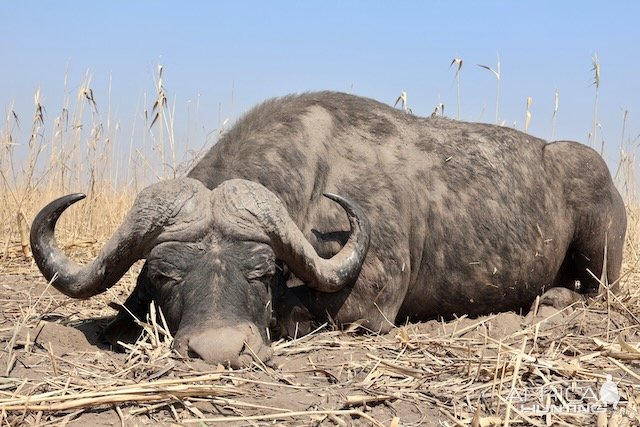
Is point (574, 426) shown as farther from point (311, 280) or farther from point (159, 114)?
point (159, 114)

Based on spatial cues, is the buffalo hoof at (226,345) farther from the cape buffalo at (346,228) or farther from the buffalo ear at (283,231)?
the buffalo ear at (283,231)

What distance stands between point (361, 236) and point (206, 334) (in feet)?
4.44

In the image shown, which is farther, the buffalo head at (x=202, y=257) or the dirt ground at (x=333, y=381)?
the buffalo head at (x=202, y=257)

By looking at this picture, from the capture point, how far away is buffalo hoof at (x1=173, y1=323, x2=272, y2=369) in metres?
3.88

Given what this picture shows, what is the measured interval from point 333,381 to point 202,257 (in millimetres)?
1017

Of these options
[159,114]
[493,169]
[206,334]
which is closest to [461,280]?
[493,169]

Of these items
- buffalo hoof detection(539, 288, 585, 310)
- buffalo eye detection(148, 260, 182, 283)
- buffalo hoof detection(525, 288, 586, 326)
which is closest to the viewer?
buffalo eye detection(148, 260, 182, 283)

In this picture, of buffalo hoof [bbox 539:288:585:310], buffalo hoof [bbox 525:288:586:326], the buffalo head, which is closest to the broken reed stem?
the buffalo head

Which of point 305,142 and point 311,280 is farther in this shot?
point 305,142

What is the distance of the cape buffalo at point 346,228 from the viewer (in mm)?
4473

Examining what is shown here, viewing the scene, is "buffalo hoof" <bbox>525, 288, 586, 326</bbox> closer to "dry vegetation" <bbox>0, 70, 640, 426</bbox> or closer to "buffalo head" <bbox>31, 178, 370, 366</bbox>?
"dry vegetation" <bbox>0, 70, 640, 426</bbox>

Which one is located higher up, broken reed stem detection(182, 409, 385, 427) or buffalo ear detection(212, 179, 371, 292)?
buffalo ear detection(212, 179, 371, 292)

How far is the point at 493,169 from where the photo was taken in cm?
646

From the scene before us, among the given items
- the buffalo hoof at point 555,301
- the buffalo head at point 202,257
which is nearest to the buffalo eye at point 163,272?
the buffalo head at point 202,257
